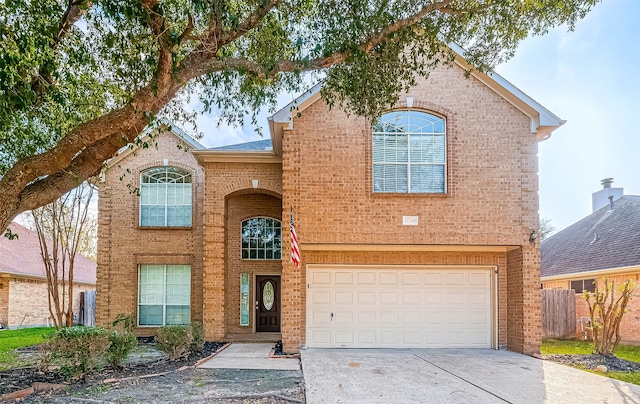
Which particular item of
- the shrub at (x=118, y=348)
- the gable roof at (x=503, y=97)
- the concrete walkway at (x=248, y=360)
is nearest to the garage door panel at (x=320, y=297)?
the concrete walkway at (x=248, y=360)

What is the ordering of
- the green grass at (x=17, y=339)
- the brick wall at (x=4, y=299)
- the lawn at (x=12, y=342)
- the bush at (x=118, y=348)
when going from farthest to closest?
1. the brick wall at (x=4, y=299)
2. the green grass at (x=17, y=339)
3. the lawn at (x=12, y=342)
4. the bush at (x=118, y=348)

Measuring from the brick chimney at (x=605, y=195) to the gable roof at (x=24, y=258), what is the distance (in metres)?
25.2

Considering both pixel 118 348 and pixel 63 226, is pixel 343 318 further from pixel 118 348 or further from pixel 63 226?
pixel 63 226

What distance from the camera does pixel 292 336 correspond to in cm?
1096

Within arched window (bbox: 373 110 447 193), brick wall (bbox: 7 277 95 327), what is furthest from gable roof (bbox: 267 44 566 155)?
brick wall (bbox: 7 277 95 327)

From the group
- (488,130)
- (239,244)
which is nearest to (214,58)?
(488,130)

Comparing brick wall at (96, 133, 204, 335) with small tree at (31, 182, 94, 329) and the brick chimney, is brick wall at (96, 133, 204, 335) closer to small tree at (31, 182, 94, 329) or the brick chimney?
small tree at (31, 182, 94, 329)

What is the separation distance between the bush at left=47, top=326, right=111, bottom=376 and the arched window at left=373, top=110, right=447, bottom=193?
6.96 meters

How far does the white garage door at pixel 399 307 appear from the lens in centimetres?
1191

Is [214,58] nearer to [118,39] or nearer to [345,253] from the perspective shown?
[118,39]

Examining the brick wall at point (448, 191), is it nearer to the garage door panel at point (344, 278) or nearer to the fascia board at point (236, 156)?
the garage door panel at point (344, 278)

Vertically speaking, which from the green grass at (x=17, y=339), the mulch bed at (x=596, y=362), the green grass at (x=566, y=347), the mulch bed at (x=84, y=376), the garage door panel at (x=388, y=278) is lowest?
the green grass at (x=17, y=339)

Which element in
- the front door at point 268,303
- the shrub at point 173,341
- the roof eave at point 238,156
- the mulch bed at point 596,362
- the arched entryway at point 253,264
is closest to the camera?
the mulch bed at point 596,362

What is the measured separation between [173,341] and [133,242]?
5.99 meters
